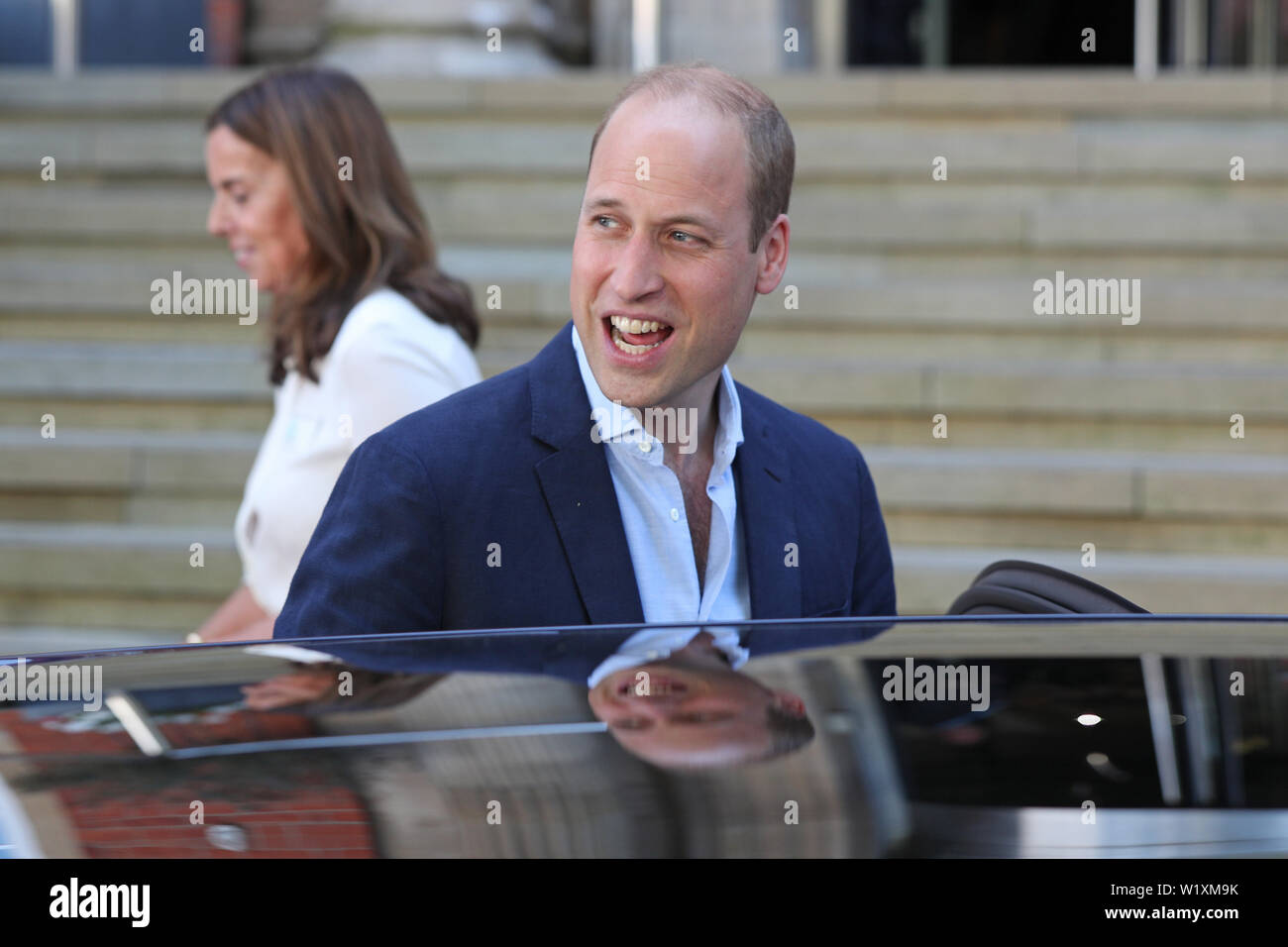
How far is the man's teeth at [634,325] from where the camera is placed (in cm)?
212

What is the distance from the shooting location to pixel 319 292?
3.29m

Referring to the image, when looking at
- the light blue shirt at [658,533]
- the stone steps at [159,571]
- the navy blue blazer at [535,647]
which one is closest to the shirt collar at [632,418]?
the light blue shirt at [658,533]

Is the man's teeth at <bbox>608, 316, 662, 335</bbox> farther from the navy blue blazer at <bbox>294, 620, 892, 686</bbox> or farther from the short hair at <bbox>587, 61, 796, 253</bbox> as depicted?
the navy blue blazer at <bbox>294, 620, 892, 686</bbox>

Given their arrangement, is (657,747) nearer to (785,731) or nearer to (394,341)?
(785,731)

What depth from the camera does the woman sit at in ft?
10.1

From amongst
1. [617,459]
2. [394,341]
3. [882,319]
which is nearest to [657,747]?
[617,459]

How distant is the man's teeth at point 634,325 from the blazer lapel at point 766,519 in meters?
0.30

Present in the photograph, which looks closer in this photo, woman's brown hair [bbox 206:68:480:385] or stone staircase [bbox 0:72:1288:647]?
woman's brown hair [bbox 206:68:480:385]

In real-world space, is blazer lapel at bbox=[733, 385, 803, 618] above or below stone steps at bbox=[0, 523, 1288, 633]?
above

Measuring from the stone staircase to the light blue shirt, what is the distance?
360 cm

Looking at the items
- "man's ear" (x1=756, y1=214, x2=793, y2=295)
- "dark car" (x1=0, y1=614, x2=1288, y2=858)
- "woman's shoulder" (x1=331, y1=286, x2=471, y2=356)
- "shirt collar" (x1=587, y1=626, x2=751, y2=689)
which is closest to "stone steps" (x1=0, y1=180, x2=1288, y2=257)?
"woman's shoulder" (x1=331, y1=286, x2=471, y2=356)

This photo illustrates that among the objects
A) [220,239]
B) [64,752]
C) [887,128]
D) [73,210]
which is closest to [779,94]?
[887,128]

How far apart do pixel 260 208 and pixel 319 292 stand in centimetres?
24

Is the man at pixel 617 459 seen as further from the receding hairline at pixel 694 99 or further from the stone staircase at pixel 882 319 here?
the stone staircase at pixel 882 319
